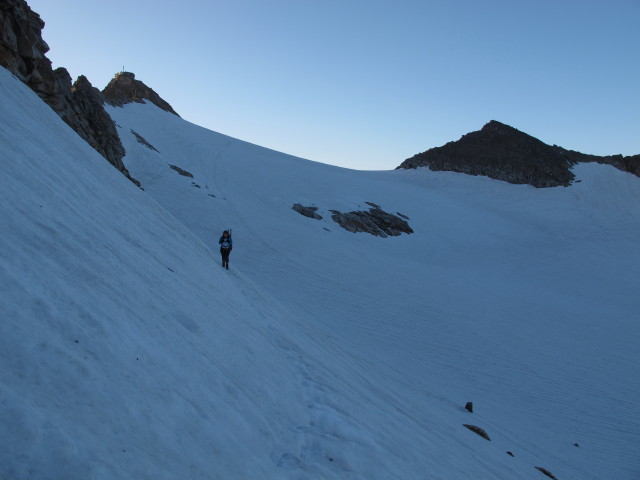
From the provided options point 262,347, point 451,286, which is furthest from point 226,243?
point 451,286

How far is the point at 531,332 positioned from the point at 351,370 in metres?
11.0

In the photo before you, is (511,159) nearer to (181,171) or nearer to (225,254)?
(181,171)

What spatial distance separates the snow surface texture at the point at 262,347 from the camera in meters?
2.92

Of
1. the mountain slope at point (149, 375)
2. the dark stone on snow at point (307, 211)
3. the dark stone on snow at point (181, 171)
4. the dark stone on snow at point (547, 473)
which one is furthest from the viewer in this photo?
the dark stone on snow at point (307, 211)

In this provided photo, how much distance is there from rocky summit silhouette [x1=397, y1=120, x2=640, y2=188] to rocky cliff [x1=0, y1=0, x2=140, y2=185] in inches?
1758

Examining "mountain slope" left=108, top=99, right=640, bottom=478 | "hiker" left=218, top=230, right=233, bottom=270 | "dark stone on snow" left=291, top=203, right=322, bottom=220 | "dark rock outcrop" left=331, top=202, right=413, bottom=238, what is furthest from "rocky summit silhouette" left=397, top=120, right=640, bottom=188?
"hiker" left=218, top=230, right=233, bottom=270

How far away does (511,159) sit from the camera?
190ft

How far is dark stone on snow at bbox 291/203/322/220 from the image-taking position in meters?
28.8

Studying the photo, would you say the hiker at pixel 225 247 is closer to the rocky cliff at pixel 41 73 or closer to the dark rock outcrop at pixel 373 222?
the rocky cliff at pixel 41 73

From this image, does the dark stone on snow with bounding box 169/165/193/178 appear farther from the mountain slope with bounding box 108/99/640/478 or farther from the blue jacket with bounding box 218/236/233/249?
the blue jacket with bounding box 218/236/233/249

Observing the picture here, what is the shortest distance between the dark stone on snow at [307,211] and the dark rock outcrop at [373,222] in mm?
1173

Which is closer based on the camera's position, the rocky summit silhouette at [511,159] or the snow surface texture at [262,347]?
the snow surface texture at [262,347]

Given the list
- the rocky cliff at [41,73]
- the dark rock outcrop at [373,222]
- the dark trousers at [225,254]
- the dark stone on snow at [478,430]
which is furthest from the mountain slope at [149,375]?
the dark rock outcrop at [373,222]

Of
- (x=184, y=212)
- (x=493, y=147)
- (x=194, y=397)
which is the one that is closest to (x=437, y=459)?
(x=194, y=397)
